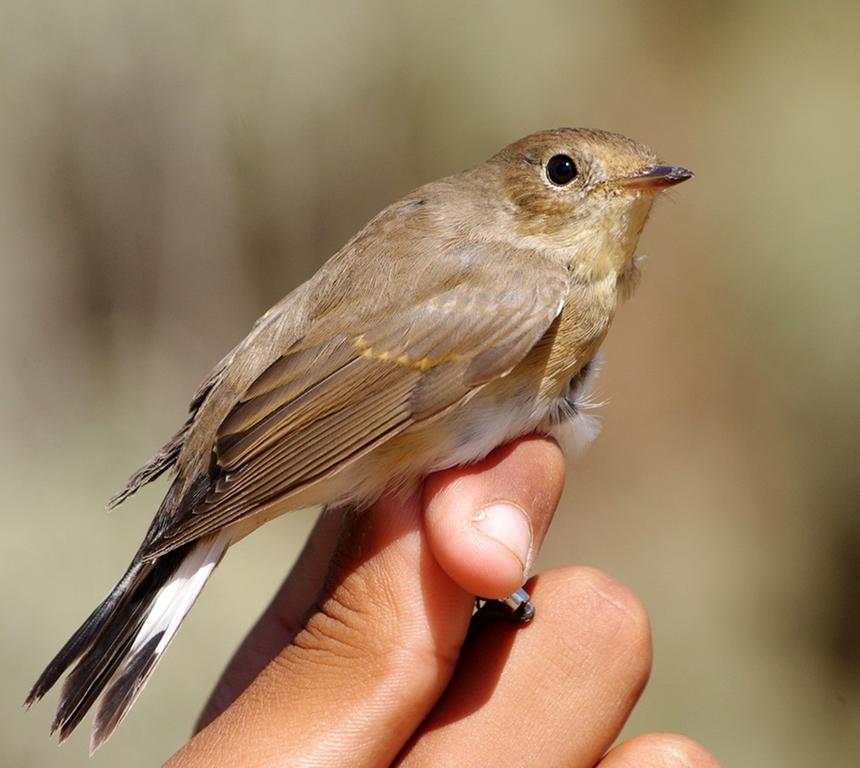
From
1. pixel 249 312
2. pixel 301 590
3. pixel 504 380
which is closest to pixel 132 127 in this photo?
pixel 249 312

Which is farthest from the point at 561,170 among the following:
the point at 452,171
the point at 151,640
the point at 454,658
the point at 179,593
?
the point at 452,171

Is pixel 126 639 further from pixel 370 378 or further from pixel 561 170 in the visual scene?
pixel 561 170

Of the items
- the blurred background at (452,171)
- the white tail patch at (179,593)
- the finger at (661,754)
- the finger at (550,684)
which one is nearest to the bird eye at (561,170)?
the finger at (550,684)

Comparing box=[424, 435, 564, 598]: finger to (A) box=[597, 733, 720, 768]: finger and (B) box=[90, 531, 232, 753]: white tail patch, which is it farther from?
(B) box=[90, 531, 232, 753]: white tail patch

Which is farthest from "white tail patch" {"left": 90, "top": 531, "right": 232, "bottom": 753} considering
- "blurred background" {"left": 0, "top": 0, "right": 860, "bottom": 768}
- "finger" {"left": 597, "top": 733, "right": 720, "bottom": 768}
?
"blurred background" {"left": 0, "top": 0, "right": 860, "bottom": 768}

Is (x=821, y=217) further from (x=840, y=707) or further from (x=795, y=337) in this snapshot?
(x=840, y=707)

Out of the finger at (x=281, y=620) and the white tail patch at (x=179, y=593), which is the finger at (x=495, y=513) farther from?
the finger at (x=281, y=620)
